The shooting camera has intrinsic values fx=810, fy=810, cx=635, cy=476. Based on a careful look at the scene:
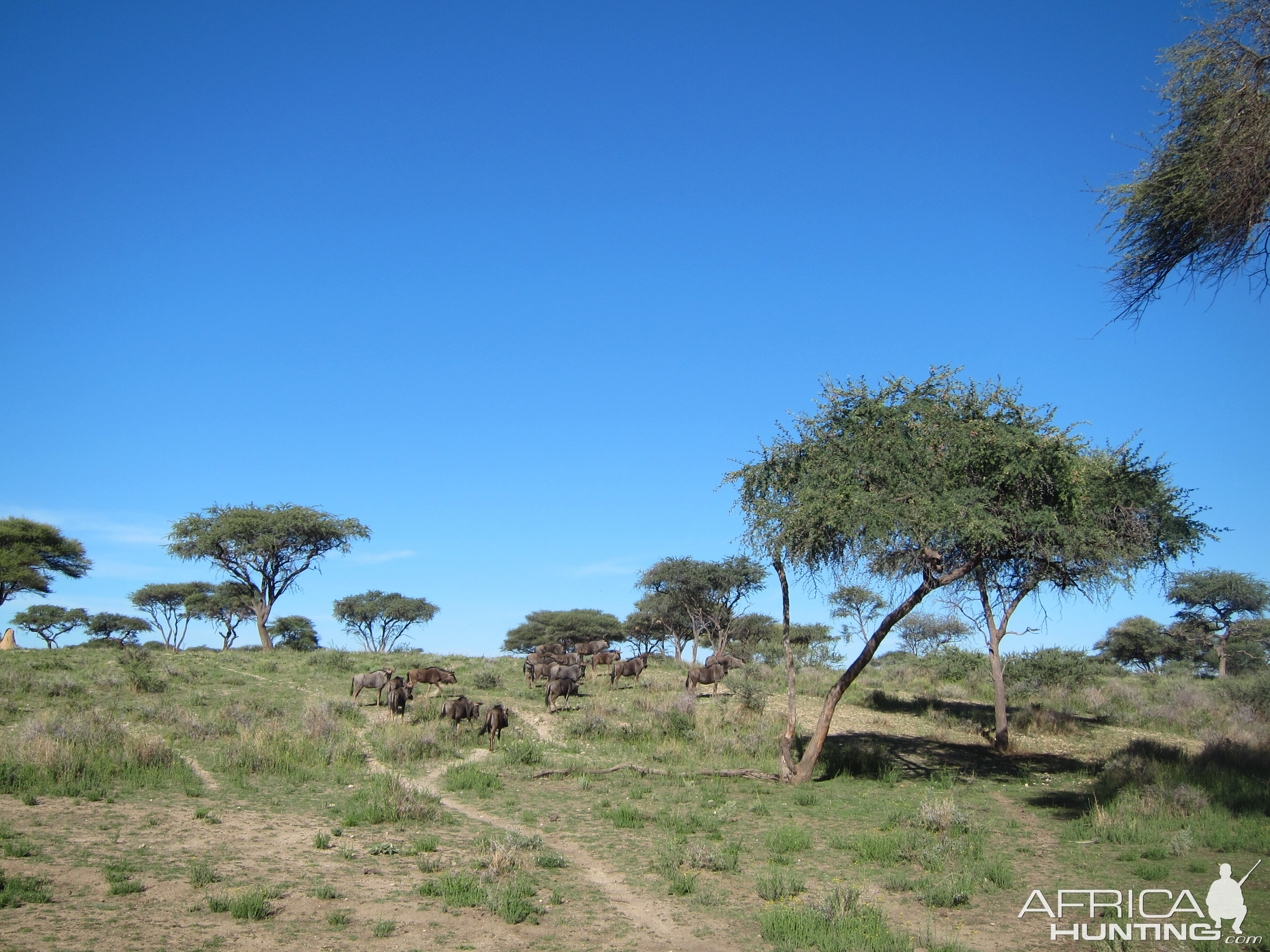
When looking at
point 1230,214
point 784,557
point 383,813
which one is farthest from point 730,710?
point 1230,214

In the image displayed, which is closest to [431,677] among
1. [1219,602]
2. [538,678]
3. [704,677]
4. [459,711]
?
[538,678]

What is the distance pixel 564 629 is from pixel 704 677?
35.5m

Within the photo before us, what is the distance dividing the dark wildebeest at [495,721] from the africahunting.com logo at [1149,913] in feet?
42.8

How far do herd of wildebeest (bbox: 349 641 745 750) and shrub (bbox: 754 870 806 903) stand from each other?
1065 cm

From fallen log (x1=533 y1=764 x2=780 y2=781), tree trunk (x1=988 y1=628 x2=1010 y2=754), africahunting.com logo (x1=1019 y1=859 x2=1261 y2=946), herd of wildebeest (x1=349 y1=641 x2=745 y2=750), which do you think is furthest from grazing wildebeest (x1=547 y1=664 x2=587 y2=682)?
africahunting.com logo (x1=1019 y1=859 x2=1261 y2=946)

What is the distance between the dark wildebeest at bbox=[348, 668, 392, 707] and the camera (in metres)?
24.5

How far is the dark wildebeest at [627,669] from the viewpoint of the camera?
98.7ft

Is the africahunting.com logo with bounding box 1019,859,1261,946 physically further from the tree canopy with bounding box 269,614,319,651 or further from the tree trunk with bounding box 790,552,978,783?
the tree canopy with bounding box 269,614,319,651

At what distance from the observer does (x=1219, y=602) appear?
4972cm

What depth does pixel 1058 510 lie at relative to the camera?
1642 cm

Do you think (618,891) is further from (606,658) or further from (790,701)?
(606,658)

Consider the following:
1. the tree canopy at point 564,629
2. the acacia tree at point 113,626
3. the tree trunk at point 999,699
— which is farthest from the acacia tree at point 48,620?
the tree trunk at point 999,699

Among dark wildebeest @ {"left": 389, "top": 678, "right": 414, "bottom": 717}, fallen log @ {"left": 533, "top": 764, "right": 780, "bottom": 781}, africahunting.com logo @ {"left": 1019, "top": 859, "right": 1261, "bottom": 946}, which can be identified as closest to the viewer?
africahunting.com logo @ {"left": 1019, "top": 859, "right": 1261, "bottom": 946}

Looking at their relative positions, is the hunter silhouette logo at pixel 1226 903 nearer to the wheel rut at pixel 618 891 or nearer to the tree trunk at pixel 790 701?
the wheel rut at pixel 618 891
